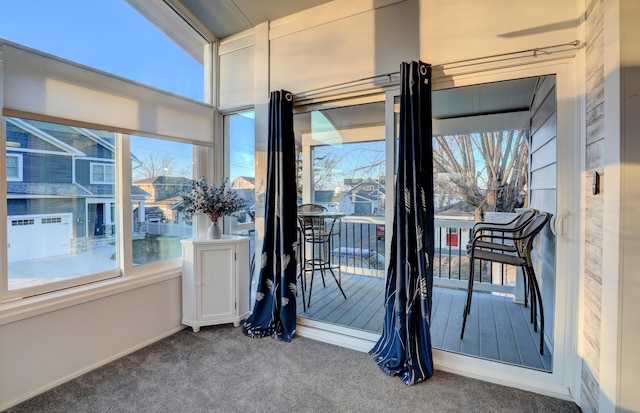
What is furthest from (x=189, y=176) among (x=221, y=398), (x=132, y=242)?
(x=221, y=398)

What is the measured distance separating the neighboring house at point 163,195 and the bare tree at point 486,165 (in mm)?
2436

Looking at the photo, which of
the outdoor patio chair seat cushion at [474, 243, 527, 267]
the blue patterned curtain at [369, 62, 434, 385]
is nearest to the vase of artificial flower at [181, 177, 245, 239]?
the blue patterned curtain at [369, 62, 434, 385]

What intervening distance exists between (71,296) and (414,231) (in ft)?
8.26

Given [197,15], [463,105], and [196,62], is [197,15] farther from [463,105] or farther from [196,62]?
[463,105]

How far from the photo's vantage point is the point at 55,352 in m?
2.01

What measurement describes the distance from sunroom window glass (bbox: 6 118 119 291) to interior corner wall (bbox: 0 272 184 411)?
0.26 m

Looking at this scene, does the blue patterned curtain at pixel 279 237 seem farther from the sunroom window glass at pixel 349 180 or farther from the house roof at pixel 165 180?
the house roof at pixel 165 180

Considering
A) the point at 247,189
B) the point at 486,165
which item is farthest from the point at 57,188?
the point at 486,165

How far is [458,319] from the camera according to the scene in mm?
2533

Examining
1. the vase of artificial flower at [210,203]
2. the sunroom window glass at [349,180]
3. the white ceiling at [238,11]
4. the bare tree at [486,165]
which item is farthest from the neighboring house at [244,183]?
the bare tree at [486,165]

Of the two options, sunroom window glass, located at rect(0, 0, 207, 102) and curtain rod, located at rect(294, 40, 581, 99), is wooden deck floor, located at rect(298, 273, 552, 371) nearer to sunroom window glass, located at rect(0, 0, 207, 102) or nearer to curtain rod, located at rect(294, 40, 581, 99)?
curtain rod, located at rect(294, 40, 581, 99)

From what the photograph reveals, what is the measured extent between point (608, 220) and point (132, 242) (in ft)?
10.9

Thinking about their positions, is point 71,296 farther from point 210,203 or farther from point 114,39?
point 114,39

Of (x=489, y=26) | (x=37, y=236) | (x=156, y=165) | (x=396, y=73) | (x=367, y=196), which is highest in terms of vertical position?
(x=489, y=26)
